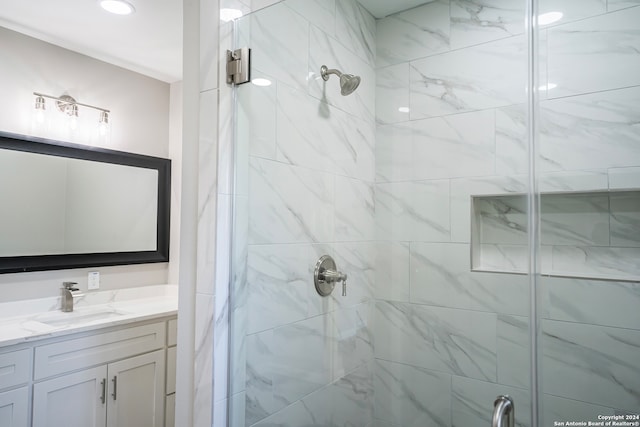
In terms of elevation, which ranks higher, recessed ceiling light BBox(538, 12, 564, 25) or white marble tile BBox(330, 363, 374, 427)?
recessed ceiling light BBox(538, 12, 564, 25)

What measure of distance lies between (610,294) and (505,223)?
0.32 meters

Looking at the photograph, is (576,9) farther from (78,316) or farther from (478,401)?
(78,316)

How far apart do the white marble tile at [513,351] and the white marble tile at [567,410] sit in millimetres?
74

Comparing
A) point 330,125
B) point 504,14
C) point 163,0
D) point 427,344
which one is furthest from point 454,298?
point 163,0

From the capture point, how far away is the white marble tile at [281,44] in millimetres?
1255

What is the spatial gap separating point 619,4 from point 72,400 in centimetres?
272

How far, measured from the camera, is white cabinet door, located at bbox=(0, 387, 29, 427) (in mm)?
1667

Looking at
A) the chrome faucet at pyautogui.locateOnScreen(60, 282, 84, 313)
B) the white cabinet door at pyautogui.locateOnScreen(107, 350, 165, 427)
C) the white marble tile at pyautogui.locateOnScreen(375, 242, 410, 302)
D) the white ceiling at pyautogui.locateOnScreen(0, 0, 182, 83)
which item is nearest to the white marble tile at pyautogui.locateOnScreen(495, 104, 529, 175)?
the white marble tile at pyautogui.locateOnScreen(375, 242, 410, 302)

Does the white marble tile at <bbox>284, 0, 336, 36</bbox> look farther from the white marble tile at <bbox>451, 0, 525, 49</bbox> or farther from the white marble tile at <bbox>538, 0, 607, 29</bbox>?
the white marble tile at <bbox>538, 0, 607, 29</bbox>

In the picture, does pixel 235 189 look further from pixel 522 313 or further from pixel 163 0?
pixel 163 0

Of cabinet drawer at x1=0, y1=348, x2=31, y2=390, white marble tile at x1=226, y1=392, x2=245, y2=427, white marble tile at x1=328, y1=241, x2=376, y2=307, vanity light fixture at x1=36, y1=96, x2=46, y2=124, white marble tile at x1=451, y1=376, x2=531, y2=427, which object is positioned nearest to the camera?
white marble tile at x1=451, y1=376, x2=531, y2=427

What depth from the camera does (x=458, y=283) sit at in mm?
1110

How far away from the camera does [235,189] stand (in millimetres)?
1239

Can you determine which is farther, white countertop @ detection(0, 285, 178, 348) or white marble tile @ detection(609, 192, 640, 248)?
white countertop @ detection(0, 285, 178, 348)
